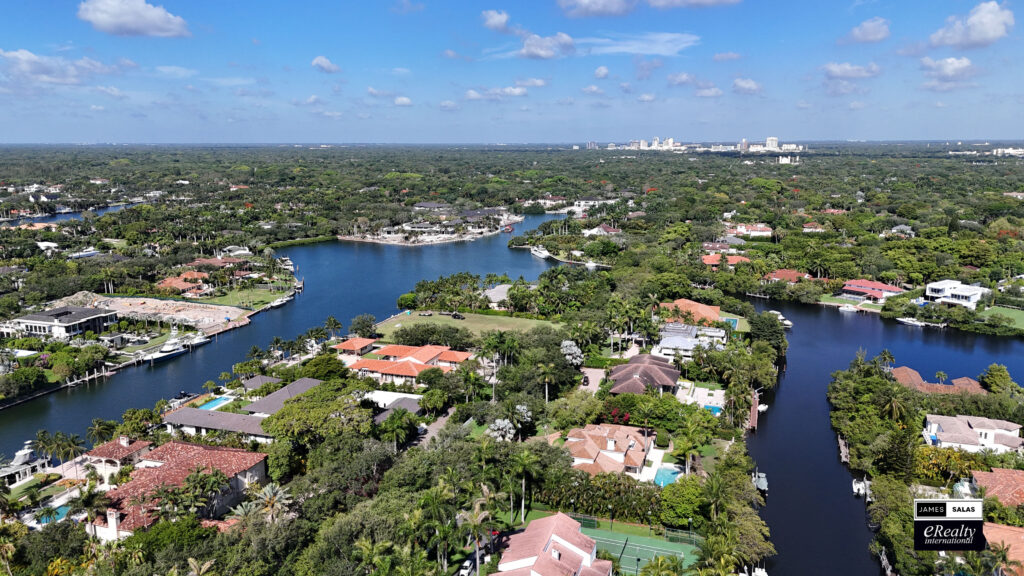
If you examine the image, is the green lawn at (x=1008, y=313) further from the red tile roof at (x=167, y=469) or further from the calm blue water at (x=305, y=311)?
the red tile roof at (x=167, y=469)

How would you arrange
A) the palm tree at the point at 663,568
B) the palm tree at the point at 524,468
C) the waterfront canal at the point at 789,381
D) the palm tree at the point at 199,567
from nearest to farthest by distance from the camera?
1. the palm tree at the point at 199,567
2. the palm tree at the point at 663,568
3. the palm tree at the point at 524,468
4. the waterfront canal at the point at 789,381

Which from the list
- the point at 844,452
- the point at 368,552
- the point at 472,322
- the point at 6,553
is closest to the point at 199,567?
the point at 368,552

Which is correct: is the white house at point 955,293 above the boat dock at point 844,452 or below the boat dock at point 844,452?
above

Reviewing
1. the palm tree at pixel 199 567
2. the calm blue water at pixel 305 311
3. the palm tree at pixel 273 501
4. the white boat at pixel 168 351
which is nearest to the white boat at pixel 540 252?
the calm blue water at pixel 305 311

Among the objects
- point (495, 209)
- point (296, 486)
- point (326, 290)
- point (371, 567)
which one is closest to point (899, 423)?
point (371, 567)

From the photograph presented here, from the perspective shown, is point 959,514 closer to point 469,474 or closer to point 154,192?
point 469,474
